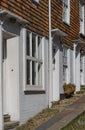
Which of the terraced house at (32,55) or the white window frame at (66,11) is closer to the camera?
the terraced house at (32,55)

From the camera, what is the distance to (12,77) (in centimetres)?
1345

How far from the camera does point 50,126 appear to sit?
1210 centimetres

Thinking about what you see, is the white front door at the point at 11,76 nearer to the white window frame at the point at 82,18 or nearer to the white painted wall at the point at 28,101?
the white painted wall at the point at 28,101

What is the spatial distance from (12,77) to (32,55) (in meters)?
2.00

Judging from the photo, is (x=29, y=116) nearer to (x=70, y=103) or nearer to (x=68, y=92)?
(x=70, y=103)

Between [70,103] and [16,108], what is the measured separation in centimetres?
439

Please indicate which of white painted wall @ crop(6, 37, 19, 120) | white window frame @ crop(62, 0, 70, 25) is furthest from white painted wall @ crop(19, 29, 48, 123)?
white window frame @ crop(62, 0, 70, 25)

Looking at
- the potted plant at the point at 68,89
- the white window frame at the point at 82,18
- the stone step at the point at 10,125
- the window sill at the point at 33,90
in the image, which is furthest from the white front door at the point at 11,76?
the white window frame at the point at 82,18

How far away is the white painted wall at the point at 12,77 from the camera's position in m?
13.3

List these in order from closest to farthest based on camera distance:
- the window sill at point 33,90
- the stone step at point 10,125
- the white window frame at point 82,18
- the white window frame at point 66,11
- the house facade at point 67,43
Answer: the stone step at point 10,125, the window sill at point 33,90, the house facade at point 67,43, the white window frame at point 66,11, the white window frame at point 82,18

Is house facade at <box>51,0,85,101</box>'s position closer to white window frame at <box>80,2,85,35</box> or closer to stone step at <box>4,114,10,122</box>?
white window frame at <box>80,2,85,35</box>

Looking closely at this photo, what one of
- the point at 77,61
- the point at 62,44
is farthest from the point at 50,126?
the point at 77,61

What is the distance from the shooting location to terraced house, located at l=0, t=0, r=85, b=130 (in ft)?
43.3

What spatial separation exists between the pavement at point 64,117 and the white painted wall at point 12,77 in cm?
110
